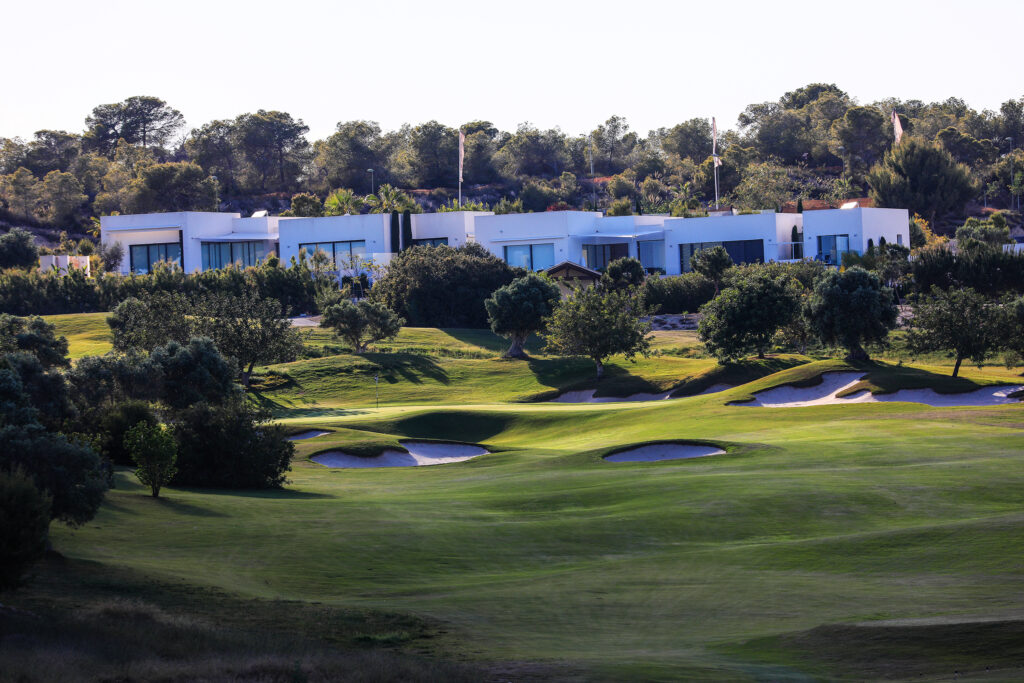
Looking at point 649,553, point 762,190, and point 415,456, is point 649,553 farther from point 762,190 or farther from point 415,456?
point 762,190

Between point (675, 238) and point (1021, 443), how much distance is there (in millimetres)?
73663

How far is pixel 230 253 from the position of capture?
359 ft

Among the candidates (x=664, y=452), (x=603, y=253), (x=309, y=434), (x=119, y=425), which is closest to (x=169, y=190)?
(x=603, y=253)

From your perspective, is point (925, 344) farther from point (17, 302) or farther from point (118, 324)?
point (17, 302)

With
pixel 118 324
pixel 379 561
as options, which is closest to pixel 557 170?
pixel 118 324

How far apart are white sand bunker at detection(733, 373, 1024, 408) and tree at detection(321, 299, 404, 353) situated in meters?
30.0

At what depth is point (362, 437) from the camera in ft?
138

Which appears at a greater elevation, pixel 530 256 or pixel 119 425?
pixel 530 256

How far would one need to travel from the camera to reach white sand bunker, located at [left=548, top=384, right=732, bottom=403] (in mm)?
59219

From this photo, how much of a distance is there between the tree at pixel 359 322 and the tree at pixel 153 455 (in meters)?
45.2

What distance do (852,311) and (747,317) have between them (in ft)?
21.0

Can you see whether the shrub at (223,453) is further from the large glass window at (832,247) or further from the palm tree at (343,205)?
the palm tree at (343,205)

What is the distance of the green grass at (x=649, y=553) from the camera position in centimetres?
1378

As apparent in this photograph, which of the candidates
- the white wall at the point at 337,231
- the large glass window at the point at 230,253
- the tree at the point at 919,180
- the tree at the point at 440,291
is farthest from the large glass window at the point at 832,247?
the large glass window at the point at 230,253
